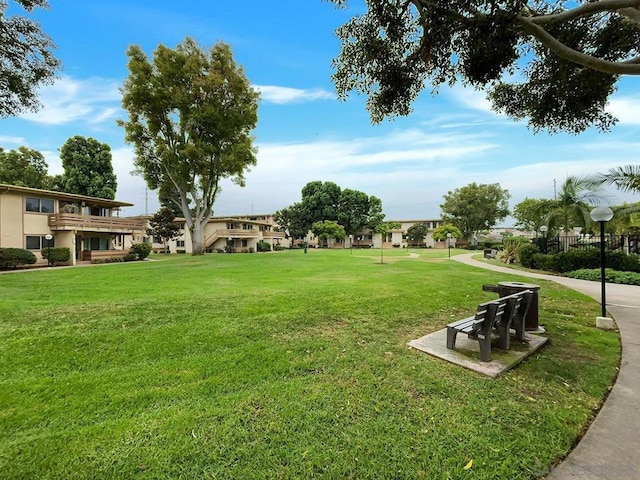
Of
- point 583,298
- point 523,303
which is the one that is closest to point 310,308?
point 523,303

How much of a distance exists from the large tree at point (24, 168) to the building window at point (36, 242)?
16.1 m

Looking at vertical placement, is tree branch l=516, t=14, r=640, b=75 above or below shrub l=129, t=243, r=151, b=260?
above

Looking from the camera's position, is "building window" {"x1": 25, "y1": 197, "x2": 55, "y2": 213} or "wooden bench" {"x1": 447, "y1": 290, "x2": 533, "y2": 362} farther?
"building window" {"x1": 25, "y1": 197, "x2": 55, "y2": 213}

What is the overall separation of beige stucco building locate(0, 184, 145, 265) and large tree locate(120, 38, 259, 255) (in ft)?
19.2

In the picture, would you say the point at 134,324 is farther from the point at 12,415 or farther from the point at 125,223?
the point at 125,223

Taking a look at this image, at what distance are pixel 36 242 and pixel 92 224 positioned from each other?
3.70 meters

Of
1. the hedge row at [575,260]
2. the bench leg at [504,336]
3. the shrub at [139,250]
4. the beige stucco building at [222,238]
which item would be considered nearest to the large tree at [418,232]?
the beige stucco building at [222,238]

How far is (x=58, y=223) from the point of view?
22172 mm

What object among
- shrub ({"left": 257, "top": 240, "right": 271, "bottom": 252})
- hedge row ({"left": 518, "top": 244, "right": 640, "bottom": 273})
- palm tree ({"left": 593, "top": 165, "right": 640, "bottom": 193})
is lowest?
shrub ({"left": 257, "top": 240, "right": 271, "bottom": 252})

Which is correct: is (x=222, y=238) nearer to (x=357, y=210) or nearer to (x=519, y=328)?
(x=357, y=210)

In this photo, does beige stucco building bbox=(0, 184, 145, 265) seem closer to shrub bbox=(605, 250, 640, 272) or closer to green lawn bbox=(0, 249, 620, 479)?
green lawn bbox=(0, 249, 620, 479)

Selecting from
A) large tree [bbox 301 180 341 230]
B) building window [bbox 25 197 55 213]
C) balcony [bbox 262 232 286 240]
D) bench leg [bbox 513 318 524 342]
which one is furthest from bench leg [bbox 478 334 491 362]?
large tree [bbox 301 180 341 230]

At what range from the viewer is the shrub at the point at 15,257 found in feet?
60.2

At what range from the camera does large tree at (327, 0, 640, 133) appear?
4.52 m
